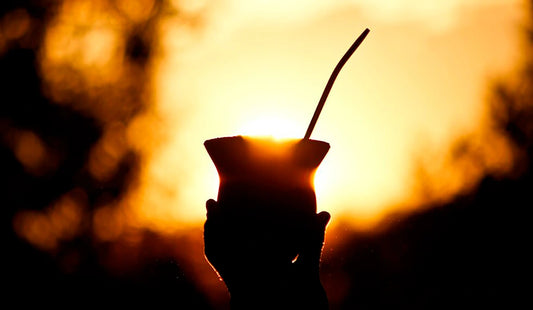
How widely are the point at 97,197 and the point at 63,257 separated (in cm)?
124

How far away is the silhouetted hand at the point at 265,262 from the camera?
150 inches

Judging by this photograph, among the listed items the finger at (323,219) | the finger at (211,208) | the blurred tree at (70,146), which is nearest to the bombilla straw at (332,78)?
the finger at (323,219)

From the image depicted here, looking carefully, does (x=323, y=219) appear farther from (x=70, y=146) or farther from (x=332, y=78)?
(x=70, y=146)

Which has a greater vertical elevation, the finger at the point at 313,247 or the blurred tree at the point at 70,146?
the blurred tree at the point at 70,146

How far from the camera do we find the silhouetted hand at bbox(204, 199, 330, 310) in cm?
381

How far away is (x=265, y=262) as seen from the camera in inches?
150

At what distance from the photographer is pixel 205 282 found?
16.7m

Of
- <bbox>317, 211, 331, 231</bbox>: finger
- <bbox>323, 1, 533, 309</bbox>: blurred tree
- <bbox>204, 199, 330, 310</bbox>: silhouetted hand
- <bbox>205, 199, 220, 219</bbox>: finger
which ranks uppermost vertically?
<bbox>323, 1, 533, 309</bbox>: blurred tree

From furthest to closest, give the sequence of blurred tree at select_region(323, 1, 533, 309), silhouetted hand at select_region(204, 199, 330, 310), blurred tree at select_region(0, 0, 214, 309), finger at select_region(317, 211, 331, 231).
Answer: blurred tree at select_region(323, 1, 533, 309) → blurred tree at select_region(0, 0, 214, 309) → finger at select_region(317, 211, 331, 231) → silhouetted hand at select_region(204, 199, 330, 310)

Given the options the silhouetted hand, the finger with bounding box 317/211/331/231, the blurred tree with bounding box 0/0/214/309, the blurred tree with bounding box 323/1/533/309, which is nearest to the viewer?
the silhouetted hand

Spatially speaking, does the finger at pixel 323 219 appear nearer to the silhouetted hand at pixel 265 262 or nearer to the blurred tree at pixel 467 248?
the silhouetted hand at pixel 265 262

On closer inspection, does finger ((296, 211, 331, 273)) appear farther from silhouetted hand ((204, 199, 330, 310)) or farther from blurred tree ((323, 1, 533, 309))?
blurred tree ((323, 1, 533, 309))

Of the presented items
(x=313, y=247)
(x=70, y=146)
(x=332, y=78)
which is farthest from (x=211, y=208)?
(x=70, y=146)

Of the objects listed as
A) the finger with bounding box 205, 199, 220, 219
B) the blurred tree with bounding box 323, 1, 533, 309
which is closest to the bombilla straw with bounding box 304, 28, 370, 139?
the finger with bounding box 205, 199, 220, 219
